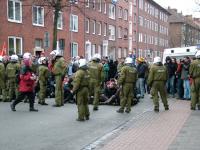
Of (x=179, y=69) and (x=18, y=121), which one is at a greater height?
(x=179, y=69)

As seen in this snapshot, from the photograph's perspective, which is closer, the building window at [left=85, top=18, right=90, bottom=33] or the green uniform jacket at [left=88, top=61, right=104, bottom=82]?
the green uniform jacket at [left=88, top=61, right=104, bottom=82]

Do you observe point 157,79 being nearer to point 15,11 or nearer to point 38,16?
point 15,11

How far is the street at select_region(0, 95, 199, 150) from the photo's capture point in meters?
9.27

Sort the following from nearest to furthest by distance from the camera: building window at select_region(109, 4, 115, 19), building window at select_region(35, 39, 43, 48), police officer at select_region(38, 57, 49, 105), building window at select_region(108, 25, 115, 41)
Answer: police officer at select_region(38, 57, 49, 105)
building window at select_region(35, 39, 43, 48)
building window at select_region(108, 25, 115, 41)
building window at select_region(109, 4, 115, 19)

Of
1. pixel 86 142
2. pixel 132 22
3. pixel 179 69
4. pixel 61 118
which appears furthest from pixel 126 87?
pixel 132 22

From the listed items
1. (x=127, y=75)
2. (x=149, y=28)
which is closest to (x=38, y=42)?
(x=127, y=75)

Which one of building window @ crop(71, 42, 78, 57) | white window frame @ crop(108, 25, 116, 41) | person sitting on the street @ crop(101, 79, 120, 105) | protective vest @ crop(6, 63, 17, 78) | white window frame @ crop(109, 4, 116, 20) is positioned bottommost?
person sitting on the street @ crop(101, 79, 120, 105)

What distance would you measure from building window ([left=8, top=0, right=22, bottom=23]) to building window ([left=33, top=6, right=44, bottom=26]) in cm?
224

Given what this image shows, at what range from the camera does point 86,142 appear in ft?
31.2

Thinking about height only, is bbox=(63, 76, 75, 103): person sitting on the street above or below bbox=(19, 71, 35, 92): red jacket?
below

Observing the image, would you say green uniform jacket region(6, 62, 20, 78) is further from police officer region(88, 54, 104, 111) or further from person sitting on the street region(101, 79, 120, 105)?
police officer region(88, 54, 104, 111)

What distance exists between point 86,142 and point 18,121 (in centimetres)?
329

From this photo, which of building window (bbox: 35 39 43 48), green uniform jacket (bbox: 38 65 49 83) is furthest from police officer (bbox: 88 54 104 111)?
building window (bbox: 35 39 43 48)

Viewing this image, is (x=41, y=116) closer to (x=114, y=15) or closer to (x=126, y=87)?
(x=126, y=87)
